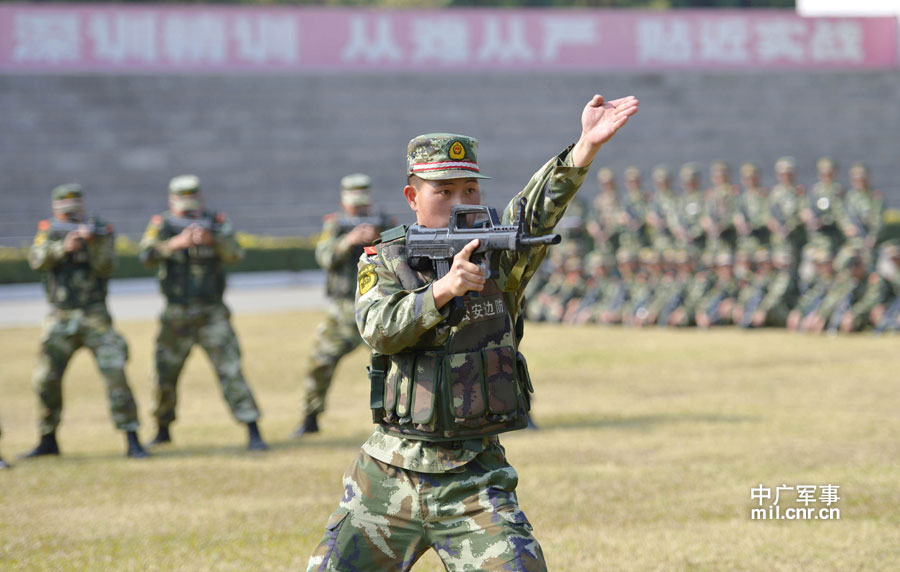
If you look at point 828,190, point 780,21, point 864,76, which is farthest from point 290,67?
point 828,190

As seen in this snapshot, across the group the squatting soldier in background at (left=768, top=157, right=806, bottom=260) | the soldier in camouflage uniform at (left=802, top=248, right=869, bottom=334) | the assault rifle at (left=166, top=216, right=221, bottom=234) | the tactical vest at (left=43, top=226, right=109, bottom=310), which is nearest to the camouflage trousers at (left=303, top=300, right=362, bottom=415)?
the assault rifle at (left=166, top=216, right=221, bottom=234)

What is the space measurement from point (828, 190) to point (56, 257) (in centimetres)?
1108

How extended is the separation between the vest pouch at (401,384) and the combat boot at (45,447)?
5983 mm

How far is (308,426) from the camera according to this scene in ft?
32.1

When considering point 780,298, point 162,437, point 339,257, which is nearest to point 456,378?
point 339,257

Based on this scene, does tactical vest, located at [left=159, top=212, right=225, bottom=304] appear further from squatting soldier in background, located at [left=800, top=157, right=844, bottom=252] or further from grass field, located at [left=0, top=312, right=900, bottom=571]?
squatting soldier in background, located at [left=800, top=157, right=844, bottom=252]

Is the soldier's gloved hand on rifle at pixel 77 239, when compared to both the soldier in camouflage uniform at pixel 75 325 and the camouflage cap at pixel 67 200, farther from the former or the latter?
the camouflage cap at pixel 67 200

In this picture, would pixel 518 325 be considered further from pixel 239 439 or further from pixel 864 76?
pixel 864 76

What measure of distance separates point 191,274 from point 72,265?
91 cm

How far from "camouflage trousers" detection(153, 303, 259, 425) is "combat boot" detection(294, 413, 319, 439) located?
0.65 meters

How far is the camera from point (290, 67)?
3638cm

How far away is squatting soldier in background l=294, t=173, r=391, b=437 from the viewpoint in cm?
979

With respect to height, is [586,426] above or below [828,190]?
below

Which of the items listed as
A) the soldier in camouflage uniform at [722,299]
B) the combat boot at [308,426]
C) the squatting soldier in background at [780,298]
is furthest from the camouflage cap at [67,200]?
the soldier in camouflage uniform at [722,299]
